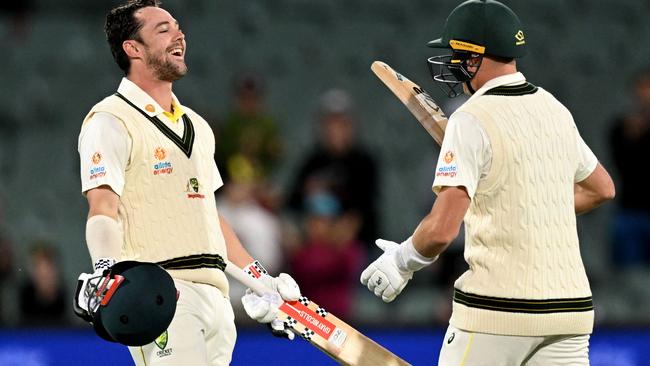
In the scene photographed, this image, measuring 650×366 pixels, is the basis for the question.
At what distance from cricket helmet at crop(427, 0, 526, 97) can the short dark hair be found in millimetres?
1067

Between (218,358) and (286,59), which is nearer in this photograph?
(218,358)

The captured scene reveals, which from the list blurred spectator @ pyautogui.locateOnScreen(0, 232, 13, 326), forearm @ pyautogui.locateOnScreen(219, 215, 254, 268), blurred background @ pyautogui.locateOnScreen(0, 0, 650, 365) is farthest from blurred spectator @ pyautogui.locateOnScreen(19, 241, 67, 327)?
forearm @ pyautogui.locateOnScreen(219, 215, 254, 268)

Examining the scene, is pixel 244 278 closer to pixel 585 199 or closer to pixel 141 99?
pixel 141 99

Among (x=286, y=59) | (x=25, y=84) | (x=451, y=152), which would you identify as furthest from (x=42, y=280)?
(x=451, y=152)

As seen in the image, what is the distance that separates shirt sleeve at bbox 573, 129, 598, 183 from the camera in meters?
4.17

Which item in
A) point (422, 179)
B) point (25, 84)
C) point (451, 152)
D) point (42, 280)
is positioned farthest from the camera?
point (25, 84)

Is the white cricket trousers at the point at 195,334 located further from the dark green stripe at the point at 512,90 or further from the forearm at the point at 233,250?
the dark green stripe at the point at 512,90

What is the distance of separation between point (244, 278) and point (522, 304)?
103 centimetres

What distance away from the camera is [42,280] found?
755cm

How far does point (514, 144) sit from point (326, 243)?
3785 mm

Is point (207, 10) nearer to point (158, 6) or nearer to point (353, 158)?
point (353, 158)

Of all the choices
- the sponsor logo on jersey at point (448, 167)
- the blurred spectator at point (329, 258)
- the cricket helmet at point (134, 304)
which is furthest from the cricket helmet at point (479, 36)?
the blurred spectator at point (329, 258)

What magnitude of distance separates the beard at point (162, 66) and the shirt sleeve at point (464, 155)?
99 cm

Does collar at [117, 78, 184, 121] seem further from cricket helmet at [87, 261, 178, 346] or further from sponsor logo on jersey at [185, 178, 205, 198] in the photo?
cricket helmet at [87, 261, 178, 346]
